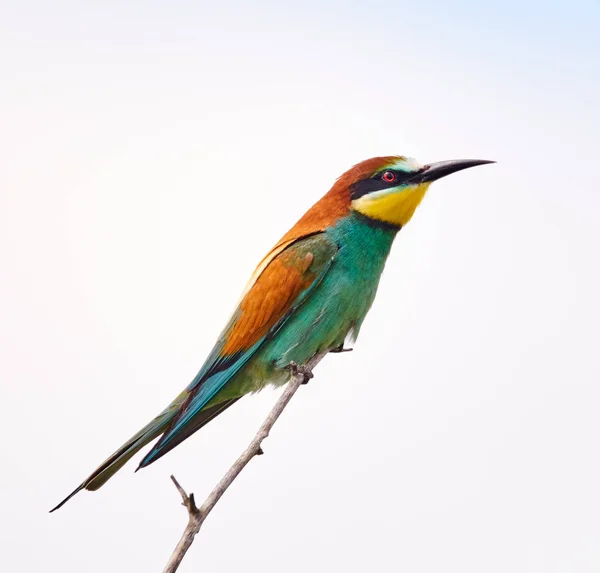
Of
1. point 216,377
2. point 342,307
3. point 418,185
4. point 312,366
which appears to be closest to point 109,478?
point 216,377

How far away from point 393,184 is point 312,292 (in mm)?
591

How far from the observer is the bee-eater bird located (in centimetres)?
408

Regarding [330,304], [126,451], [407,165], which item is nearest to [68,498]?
[126,451]

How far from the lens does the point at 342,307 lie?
409 centimetres

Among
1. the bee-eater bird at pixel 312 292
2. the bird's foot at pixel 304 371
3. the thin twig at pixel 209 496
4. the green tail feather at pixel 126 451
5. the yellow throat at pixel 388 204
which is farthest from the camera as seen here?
the yellow throat at pixel 388 204

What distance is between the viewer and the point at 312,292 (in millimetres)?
4125

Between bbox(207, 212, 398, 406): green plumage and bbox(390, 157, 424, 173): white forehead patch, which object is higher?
bbox(390, 157, 424, 173): white forehead patch

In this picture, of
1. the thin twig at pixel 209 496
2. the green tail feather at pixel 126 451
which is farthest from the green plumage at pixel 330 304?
the thin twig at pixel 209 496

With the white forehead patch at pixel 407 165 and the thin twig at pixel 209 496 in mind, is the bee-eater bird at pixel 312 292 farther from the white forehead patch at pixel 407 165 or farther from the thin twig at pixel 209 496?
the thin twig at pixel 209 496

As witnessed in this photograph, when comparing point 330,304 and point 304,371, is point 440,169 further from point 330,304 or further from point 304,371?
point 304,371

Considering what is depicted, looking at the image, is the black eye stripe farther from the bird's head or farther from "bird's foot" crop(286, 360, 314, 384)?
"bird's foot" crop(286, 360, 314, 384)

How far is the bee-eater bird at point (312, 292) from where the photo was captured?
13.4 ft

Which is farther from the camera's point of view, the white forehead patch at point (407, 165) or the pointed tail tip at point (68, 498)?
the white forehead patch at point (407, 165)

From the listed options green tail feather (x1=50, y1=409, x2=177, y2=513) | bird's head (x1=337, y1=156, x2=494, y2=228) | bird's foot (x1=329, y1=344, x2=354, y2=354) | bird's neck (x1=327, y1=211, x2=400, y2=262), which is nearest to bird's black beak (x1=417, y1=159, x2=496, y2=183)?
bird's head (x1=337, y1=156, x2=494, y2=228)
